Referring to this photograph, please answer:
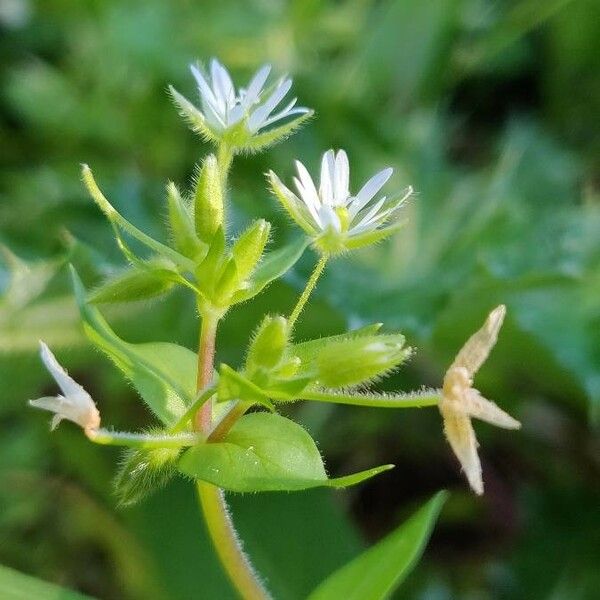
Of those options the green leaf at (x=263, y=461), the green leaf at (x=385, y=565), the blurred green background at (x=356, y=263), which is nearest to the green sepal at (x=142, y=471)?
the green leaf at (x=263, y=461)

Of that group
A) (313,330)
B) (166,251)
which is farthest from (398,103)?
(166,251)

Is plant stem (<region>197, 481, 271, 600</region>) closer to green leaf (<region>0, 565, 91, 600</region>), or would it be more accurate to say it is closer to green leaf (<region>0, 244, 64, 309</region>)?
green leaf (<region>0, 565, 91, 600</region>)

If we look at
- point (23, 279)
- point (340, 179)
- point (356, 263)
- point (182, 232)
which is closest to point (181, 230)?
point (182, 232)

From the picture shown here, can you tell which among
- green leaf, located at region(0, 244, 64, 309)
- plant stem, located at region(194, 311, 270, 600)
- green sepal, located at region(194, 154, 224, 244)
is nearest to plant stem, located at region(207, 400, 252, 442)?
plant stem, located at region(194, 311, 270, 600)

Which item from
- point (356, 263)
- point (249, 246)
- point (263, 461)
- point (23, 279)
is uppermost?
point (249, 246)

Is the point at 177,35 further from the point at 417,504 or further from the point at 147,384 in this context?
the point at 147,384

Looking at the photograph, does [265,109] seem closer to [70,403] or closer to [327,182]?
[327,182]
